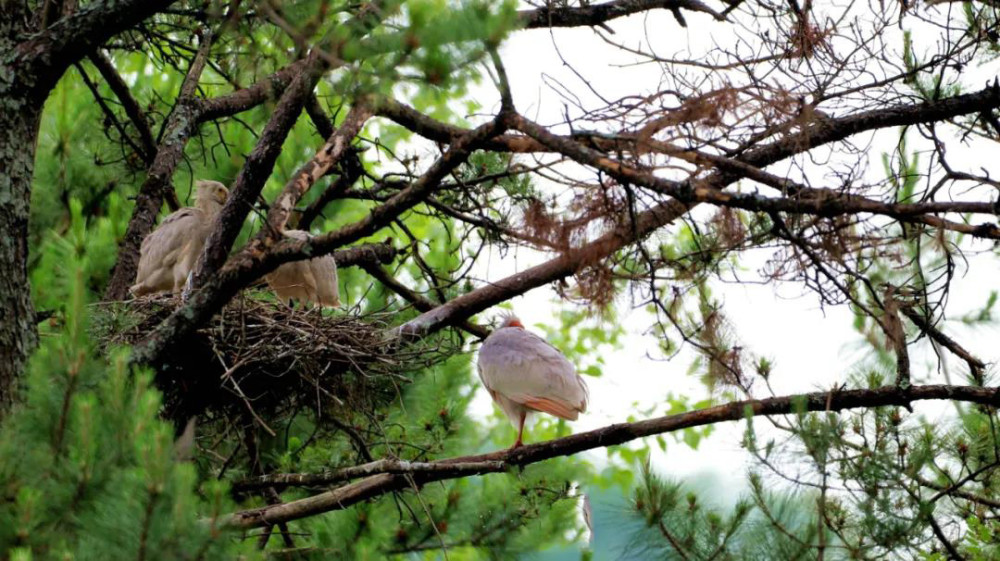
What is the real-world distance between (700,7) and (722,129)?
1.49m

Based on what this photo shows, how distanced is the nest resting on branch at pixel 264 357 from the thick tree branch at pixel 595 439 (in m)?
0.41

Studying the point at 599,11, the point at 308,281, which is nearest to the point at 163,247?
the point at 308,281

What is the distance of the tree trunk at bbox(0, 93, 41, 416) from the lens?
15.7 feet

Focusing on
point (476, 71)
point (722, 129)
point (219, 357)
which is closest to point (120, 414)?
point (476, 71)

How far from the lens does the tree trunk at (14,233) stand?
4793 millimetres

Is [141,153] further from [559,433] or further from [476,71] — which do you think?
[559,433]

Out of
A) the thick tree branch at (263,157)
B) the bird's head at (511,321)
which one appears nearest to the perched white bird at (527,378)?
the bird's head at (511,321)

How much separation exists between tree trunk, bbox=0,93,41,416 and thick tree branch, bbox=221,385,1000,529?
106 centimetres

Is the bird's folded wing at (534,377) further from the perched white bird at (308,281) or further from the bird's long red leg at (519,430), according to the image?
the perched white bird at (308,281)

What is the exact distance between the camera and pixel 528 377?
22.0ft

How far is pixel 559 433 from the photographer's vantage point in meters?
17.4

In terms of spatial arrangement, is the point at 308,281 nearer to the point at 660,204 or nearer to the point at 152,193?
the point at 152,193

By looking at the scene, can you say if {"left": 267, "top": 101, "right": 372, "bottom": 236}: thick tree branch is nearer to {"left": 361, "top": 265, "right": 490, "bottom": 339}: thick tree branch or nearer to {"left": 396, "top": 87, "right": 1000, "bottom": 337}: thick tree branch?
{"left": 396, "top": 87, "right": 1000, "bottom": 337}: thick tree branch

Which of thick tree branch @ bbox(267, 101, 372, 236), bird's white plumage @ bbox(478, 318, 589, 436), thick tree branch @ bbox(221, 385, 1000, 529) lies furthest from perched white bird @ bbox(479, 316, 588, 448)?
thick tree branch @ bbox(267, 101, 372, 236)
